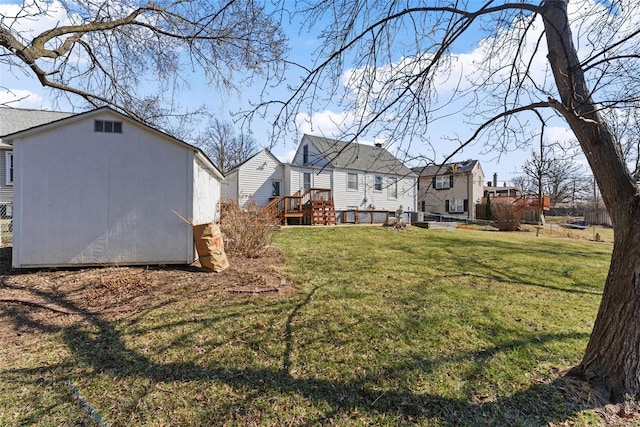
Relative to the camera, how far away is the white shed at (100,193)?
591 cm

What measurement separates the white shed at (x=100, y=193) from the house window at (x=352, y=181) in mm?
16146

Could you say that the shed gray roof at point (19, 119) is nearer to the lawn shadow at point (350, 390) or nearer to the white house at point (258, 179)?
the white house at point (258, 179)

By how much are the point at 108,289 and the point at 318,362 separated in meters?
3.80

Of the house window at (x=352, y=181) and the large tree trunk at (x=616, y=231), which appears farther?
the house window at (x=352, y=181)

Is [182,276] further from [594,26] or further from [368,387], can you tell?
[594,26]

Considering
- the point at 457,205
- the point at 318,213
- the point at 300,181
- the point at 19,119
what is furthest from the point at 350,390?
the point at 457,205

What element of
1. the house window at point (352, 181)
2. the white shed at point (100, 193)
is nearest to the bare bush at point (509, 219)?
the house window at point (352, 181)

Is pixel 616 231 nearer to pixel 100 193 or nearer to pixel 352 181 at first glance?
pixel 100 193

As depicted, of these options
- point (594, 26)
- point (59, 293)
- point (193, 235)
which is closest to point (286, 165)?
point (193, 235)

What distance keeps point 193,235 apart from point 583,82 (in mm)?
6381

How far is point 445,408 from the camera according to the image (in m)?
2.63

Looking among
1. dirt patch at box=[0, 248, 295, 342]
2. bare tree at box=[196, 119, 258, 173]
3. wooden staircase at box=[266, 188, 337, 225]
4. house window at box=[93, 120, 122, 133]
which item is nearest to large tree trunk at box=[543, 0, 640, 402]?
Answer: dirt patch at box=[0, 248, 295, 342]

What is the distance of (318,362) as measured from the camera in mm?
3174

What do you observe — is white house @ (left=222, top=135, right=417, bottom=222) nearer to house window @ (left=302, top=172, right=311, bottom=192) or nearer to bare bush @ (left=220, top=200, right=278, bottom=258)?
house window @ (left=302, top=172, right=311, bottom=192)
